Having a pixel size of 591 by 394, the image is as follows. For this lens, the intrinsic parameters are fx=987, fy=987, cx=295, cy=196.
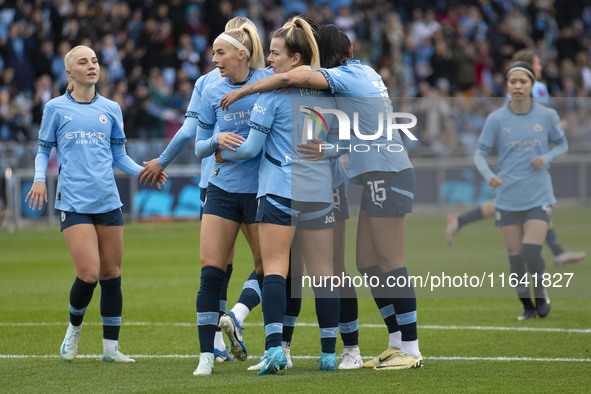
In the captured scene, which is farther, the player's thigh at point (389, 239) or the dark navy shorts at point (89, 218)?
the dark navy shorts at point (89, 218)

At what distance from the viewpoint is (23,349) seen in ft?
23.9

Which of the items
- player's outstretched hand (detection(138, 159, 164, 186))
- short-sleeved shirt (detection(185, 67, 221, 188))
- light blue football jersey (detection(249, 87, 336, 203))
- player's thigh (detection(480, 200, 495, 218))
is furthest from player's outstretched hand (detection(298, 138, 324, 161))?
player's thigh (detection(480, 200, 495, 218))

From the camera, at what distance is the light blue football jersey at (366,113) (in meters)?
5.97

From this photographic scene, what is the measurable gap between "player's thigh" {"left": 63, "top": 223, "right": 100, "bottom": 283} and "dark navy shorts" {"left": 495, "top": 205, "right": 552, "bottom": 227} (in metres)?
3.89

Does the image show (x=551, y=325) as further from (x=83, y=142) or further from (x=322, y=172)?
(x=83, y=142)

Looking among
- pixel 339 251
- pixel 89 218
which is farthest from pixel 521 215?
pixel 89 218

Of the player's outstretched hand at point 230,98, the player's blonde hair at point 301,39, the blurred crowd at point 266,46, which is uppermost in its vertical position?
the blurred crowd at point 266,46

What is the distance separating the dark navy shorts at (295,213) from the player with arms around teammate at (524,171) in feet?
10.0

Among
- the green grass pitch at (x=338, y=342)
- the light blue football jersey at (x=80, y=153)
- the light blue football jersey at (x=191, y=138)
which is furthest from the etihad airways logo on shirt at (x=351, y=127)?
the light blue football jersey at (x=80, y=153)

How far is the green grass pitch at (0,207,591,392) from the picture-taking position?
5742 millimetres

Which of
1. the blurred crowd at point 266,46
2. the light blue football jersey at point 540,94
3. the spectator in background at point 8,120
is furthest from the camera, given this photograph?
the blurred crowd at point 266,46

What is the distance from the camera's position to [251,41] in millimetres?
6191

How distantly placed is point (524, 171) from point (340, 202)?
3.07 metres

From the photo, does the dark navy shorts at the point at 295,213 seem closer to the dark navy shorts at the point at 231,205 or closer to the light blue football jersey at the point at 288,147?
the light blue football jersey at the point at 288,147
